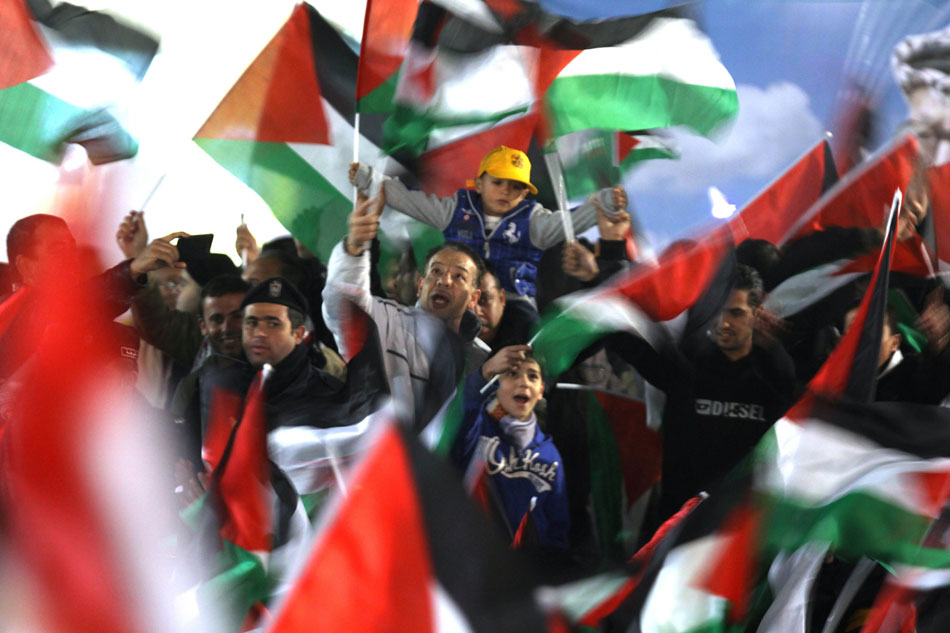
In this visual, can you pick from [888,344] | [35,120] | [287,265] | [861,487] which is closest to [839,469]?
[861,487]

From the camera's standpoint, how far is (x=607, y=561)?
12.5 ft

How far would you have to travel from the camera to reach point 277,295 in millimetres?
4090

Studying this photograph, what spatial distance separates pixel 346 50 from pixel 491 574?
3186mm

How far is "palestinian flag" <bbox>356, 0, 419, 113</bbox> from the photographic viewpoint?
451cm

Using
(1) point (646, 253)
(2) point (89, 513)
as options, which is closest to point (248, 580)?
(2) point (89, 513)

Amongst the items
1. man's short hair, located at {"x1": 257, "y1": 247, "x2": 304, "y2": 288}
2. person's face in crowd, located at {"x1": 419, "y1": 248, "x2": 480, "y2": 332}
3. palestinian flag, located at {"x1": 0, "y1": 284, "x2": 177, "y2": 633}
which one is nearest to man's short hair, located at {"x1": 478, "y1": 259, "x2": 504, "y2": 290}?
person's face in crowd, located at {"x1": 419, "y1": 248, "x2": 480, "y2": 332}

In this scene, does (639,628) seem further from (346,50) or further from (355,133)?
(346,50)

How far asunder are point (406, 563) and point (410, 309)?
2247 millimetres

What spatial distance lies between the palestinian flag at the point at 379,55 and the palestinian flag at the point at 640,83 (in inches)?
20.3

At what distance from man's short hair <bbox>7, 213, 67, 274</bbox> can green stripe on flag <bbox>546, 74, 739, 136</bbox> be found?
6.40 ft

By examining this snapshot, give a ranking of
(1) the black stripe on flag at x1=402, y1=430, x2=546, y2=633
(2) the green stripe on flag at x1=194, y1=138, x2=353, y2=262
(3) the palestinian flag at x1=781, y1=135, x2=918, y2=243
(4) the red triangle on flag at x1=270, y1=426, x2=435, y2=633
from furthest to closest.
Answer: (2) the green stripe on flag at x1=194, y1=138, x2=353, y2=262
(3) the palestinian flag at x1=781, y1=135, x2=918, y2=243
(1) the black stripe on flag at x1=402, y1=430, x2=546, y2=633
(4) the red triangle on flag at x1=270, y1=426, x2=435, y2=633

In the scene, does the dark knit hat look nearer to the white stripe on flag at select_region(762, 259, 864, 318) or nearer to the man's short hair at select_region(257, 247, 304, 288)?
the man's short hair at select_region(257, 247, 304, 288)

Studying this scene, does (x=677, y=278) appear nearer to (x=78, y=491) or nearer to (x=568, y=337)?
(x=568, y=337)

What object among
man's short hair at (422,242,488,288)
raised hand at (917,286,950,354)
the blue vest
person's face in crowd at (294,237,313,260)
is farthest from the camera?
person's face in crowd at (294,237,313,260)
